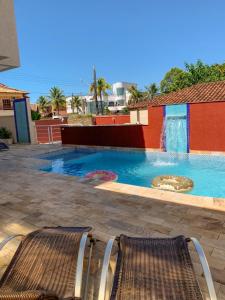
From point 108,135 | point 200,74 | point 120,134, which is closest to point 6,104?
point 108,135

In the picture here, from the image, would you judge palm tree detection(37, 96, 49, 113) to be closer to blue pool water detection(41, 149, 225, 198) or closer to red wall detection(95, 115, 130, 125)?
red wall detection(95, 115, 130, 125)

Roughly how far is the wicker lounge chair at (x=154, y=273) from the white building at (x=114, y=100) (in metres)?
58.0

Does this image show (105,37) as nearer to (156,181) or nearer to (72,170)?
(72,170)

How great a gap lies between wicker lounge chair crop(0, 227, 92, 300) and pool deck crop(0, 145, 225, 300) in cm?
51

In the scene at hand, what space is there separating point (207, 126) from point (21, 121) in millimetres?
13646

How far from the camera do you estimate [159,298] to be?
1812 mm

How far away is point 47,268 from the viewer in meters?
2.30

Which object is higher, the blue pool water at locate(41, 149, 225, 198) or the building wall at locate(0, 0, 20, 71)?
the building wall at locate(0, 0, 20, 71)

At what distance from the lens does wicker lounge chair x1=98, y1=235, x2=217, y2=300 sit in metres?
1.85

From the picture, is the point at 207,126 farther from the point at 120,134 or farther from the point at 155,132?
the point at 120,134

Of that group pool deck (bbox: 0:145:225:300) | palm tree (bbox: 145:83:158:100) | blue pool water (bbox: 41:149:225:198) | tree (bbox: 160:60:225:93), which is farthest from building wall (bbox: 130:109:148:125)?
palm tree (bbox: 145:83:158:100)

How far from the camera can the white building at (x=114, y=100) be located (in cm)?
6369

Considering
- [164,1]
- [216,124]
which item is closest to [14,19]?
[216,124]

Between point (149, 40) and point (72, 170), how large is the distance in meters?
32.7
